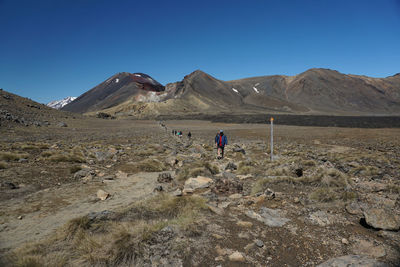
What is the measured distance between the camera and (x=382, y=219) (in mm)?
4242

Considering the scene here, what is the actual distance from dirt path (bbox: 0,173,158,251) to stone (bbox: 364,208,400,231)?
5.76 m

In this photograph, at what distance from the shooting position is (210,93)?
182875mm

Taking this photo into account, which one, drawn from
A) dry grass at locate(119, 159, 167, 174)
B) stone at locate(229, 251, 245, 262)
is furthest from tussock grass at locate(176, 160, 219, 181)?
stone at locate(229, 251, 245, 262)

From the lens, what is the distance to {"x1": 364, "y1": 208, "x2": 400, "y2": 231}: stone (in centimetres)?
411

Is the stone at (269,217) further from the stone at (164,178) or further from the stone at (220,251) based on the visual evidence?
the stone at (164,178)

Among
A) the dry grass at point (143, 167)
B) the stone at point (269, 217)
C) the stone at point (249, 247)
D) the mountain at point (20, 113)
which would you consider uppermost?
the mountain at point (20, 113)

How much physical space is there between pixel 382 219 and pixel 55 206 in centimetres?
784

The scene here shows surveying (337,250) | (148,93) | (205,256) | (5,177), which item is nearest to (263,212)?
(337,250)

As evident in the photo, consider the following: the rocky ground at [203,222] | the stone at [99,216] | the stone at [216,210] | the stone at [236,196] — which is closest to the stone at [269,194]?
the rocky ground at [203,222]

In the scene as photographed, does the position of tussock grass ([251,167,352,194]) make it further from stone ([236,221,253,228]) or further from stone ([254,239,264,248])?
stone ([254,239,264,248])

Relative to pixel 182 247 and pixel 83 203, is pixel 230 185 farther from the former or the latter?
pixel 83 203

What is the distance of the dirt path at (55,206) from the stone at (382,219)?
576 cm

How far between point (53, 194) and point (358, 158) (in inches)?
570

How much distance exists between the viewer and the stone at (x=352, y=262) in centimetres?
303
